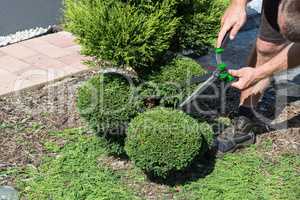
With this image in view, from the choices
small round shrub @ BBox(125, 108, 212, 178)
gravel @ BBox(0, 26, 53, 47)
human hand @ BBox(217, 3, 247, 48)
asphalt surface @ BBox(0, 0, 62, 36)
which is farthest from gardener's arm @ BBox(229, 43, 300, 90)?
asphalt surface @ BBox(0, 0, 62, 36)

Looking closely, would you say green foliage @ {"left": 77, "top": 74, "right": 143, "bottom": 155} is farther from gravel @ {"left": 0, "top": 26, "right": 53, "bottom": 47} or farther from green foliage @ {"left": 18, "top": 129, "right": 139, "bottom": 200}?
gravel @ {"left": 0, "top": 26, "right": 53, "bottom": 47}

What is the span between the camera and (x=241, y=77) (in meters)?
3.48

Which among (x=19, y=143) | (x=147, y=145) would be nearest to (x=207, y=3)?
(x=147, y=145)

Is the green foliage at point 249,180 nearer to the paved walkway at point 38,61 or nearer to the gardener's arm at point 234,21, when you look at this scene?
the gardener's arm at point 234,21

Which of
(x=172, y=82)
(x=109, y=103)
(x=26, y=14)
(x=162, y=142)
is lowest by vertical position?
(x=162, y=142)

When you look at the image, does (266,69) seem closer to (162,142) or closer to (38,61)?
(162,142)

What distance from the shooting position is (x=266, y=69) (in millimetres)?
3479

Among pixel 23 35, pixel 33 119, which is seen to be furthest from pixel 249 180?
pixel 23 35

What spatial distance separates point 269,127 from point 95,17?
1740 mm

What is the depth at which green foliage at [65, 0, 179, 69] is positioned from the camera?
11.5ft

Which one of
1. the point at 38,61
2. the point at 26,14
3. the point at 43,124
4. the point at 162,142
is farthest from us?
the point at 26,14

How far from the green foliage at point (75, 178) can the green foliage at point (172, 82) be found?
0.56 meters

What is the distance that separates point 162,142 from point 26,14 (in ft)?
10.4

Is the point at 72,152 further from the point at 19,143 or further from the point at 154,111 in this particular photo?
the point at 154,111
